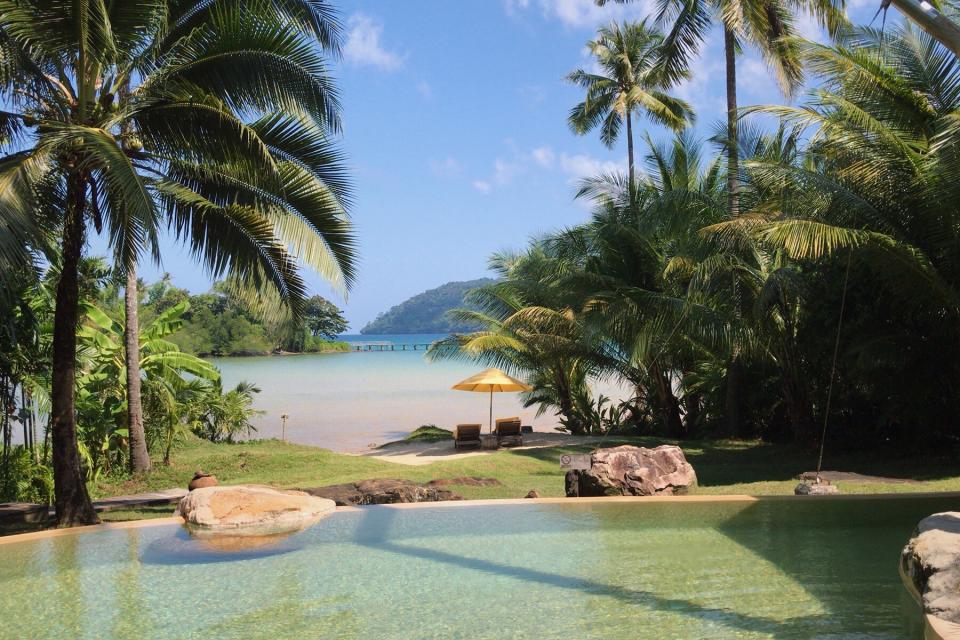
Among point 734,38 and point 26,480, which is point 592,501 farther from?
point 734,38

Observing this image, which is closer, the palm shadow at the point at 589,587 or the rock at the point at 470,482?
the palm shadow at the point at 589,587

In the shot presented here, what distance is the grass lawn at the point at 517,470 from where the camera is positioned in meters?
11.4

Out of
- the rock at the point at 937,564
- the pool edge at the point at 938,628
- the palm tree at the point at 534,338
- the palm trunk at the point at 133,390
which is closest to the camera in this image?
the pool edge at the point at 938,628

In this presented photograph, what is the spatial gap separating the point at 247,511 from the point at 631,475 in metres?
4.55

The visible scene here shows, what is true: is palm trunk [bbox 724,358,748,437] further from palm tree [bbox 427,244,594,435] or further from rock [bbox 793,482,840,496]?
rock [bbox 793,482,840,496]

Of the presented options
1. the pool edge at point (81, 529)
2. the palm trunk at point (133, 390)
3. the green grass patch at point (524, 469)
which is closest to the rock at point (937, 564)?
the green grass patch at point (524, 469)

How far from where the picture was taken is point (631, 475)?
411 inches

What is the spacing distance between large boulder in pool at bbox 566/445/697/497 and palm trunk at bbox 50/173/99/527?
5.64m

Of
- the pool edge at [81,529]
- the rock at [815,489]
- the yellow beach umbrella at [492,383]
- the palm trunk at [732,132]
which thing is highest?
the palm trunk at [732,132]

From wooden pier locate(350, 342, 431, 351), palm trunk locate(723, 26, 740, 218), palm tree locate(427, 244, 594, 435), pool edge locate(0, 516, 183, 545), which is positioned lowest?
pool edge locate(0, 516, 183, 545)

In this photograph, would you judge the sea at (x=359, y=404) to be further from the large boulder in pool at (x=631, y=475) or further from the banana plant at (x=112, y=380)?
the large boulder in pool at (x=631, y=475)

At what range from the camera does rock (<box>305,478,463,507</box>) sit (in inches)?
420

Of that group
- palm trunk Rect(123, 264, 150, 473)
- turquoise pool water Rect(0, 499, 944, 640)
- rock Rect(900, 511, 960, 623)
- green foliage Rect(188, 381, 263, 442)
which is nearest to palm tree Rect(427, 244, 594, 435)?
green foliage Rect(188, 381, 263, 442)

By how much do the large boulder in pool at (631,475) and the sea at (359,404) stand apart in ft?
37.5
